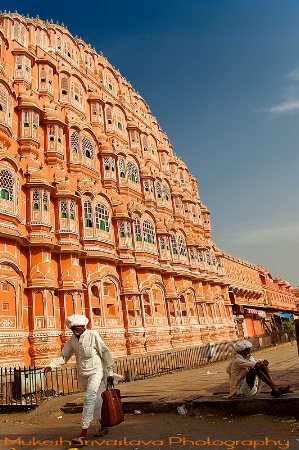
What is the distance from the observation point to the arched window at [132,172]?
26.9 metres

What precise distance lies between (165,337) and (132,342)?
344cm

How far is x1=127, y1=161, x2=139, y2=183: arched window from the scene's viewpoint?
26.9 metres

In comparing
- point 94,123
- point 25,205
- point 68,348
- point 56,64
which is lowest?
point 68,348

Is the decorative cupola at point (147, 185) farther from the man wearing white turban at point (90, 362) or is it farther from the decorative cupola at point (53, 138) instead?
the man wearing white turban at point (90, 362)

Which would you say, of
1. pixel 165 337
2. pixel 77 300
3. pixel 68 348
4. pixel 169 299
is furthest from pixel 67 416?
pixel 169 299

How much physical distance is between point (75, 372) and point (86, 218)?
886 centimetres

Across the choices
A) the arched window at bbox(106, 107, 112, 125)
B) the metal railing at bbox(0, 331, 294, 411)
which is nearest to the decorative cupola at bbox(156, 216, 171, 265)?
the metal railing at bbox(0, 331, 294, 411)

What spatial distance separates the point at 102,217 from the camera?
21375 millimetres

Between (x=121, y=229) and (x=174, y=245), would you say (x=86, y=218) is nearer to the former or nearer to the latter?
(x=121, y=229)

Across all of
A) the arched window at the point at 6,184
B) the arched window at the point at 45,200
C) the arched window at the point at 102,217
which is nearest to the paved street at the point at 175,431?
the arched window at the point at 6,184

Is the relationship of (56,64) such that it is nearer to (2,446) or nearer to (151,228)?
(151,228)

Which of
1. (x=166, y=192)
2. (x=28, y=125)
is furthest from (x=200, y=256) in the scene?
(x=28, y=125)

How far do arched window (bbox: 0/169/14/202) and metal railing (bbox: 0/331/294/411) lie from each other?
727 cm

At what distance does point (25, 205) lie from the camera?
1791 cm
